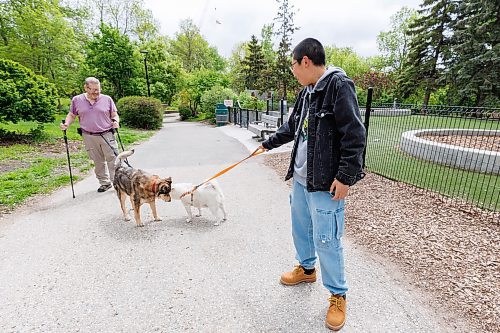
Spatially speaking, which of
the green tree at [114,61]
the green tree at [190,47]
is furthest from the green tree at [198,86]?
the green tree at [190,47]

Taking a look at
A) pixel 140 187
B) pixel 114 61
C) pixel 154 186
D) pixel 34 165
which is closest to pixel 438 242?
pixel 154 186

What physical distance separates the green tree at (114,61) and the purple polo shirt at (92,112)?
19.2 meters

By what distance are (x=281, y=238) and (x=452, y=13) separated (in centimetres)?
3231

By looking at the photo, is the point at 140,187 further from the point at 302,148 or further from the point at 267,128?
the point at 267,128

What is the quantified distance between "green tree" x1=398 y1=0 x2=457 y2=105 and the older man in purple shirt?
28365 mm

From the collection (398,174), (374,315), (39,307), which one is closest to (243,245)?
(374,315)

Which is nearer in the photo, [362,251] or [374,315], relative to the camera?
[374,315]

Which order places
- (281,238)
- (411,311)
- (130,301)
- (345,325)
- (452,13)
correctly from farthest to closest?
(452,13)
(281,238)
(130,301)
(411,311)
(345,325)

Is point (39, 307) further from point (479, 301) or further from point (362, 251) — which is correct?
point (479, 301)

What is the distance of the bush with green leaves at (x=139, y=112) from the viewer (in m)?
17.8

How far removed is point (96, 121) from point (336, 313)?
4.77 metres

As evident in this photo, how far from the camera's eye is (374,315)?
7.55 ft

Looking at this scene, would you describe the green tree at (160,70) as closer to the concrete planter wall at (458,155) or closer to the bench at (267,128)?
the bench at (267,128)

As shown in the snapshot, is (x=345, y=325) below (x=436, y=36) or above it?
below
